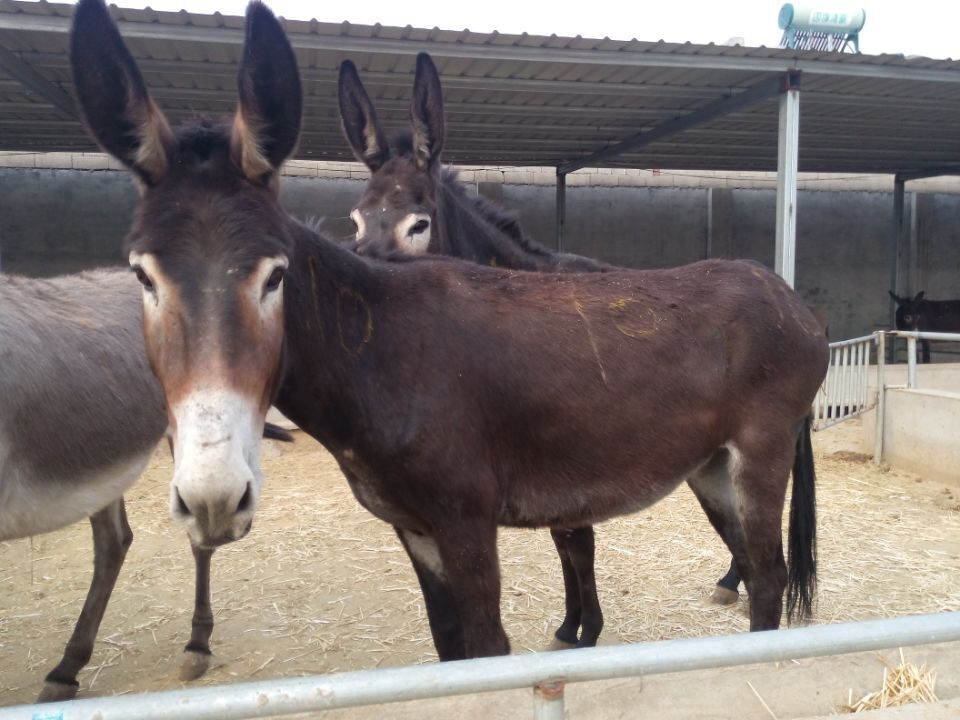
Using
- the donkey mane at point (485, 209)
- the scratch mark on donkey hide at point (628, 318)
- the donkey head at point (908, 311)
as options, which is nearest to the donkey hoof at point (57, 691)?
the scratch mark on donkey hide at point (628, 318)

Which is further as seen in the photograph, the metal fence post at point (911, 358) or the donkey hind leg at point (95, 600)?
the metal fence post at point (911, 358)

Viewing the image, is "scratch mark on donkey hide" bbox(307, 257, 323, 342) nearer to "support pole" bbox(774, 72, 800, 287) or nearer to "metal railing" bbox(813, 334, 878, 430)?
"support pole" bbox(774, 72, 800, 287)

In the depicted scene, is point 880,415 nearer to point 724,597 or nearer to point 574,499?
point 724,597

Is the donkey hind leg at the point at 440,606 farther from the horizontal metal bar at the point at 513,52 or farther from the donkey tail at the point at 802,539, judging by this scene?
the horizontal metal bar at the point at 513,52

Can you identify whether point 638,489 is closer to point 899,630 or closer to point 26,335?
point 899,630

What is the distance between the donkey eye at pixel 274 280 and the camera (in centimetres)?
170

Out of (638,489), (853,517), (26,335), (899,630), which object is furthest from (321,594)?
(853,517)

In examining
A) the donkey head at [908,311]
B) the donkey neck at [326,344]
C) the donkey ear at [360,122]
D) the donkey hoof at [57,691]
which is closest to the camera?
the donkey neck at [326,344]

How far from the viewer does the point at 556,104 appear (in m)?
9.36

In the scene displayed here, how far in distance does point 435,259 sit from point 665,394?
1082 millimetres

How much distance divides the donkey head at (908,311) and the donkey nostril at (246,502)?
1796 centimetres

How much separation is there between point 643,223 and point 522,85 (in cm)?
947

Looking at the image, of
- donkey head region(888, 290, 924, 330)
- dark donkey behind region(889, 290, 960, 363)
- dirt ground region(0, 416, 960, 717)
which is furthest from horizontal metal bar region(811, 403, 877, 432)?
dark donkey behind region(889, 290, 960, 363)

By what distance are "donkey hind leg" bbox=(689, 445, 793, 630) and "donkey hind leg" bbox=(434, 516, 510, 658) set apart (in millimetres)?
1231
